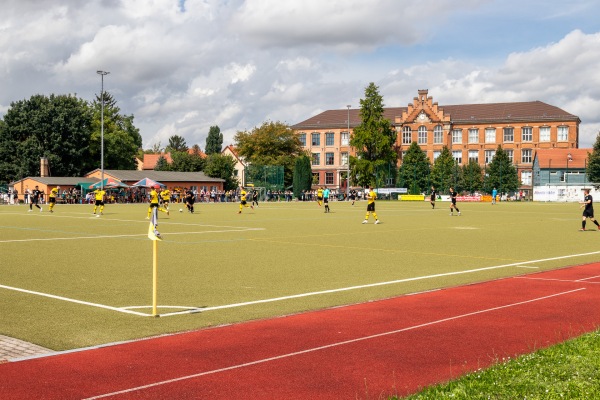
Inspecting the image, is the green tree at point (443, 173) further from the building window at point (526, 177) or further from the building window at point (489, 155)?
the building window at point (526, 177)

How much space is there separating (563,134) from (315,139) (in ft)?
145

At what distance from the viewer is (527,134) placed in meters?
111

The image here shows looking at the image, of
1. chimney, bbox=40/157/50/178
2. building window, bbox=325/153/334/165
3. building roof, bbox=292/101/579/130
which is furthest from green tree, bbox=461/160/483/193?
chimney, bbox=40/157/50/178

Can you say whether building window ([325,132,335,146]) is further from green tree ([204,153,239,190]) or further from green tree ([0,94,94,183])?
green tree ([0,94,94,183])

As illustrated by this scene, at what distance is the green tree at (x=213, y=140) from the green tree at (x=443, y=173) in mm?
83439

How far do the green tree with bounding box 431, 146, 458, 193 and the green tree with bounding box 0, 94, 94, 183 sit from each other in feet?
176

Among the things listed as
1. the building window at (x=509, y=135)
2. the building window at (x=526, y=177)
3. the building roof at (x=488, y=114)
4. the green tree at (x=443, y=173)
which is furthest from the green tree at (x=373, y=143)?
the building window at (x=526, y=177)

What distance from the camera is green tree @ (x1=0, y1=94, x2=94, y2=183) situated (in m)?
86.9

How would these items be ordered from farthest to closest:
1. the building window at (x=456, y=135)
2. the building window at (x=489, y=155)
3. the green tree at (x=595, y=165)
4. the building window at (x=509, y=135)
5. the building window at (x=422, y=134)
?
the building window at (x=422, y=134)
the building window at (x=456, y=135)
the building window at (x=489, y=155)
the building window at (x=509, y=135)
the green tree at (x=595, y=165)

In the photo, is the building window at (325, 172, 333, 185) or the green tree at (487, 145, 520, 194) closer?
the green tree at (487, 145, 520, 194)

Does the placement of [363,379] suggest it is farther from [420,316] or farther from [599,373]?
[420,316]

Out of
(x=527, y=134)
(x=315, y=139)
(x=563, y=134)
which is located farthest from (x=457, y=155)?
(x=315, y=139)

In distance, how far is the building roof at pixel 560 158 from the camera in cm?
10544

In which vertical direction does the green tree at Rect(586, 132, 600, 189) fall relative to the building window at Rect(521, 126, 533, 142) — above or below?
below
